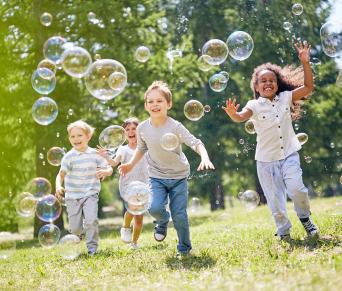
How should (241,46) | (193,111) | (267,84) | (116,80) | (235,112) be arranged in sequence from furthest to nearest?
(241,46) → (193,111) → (116,80) → (267,84) → (235,112)

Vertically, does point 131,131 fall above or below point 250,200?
above

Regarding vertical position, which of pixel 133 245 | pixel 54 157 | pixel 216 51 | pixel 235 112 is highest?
pixel 216 51

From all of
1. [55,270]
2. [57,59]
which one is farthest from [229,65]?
[55,270]

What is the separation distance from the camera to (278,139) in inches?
241

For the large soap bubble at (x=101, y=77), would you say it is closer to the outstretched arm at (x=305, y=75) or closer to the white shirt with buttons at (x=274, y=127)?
the white shirt with buttons at (x=274, y=127)

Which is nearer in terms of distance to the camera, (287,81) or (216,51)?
(287,81)

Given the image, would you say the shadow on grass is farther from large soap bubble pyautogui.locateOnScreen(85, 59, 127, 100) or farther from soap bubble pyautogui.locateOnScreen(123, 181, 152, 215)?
large soap bubble pyautogui.locateOnScreen(85, 59, 127, 100)

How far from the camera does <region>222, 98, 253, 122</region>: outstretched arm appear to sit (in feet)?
19.7

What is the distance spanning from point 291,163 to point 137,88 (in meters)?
10.3

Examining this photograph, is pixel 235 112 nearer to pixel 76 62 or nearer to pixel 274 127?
pixel 274 127

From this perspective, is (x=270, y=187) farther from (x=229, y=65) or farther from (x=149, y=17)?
(x=229, y=65)

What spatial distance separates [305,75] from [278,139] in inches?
33.7

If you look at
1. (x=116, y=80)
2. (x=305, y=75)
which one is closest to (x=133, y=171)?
(x=116, y=80)

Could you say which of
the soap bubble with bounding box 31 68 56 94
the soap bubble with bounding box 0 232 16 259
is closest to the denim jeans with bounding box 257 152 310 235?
the soap bubble with bounding box 31 68 56 94
